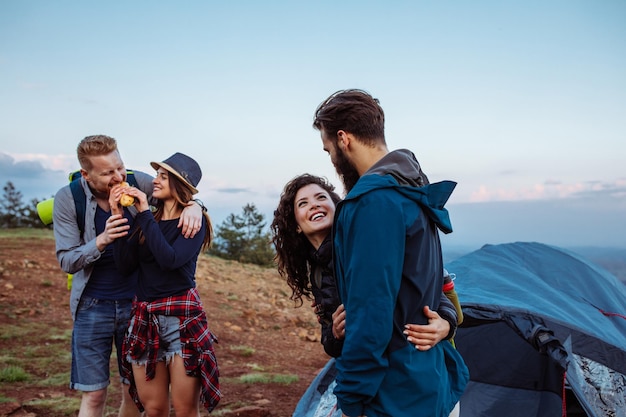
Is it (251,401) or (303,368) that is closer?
(251,401)

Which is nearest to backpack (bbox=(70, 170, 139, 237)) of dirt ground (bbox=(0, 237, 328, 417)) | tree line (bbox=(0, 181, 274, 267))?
dirt ground (bbox=(0, 237, 328, 417))

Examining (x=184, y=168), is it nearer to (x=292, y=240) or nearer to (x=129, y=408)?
(x=292, y=240)

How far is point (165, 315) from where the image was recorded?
3.21 m

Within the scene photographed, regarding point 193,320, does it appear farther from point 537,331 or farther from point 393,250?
point 537,331

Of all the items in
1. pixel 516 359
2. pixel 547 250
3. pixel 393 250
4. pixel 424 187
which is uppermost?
pixel 424 187

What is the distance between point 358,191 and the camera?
1.87m

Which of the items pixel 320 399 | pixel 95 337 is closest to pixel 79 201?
pixel 95 337

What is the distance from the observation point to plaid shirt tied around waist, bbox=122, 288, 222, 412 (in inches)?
125

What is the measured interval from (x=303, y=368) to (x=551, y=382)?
3965 mm

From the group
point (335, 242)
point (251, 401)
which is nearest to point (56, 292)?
point (251, 401)

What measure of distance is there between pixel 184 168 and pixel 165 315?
94cm

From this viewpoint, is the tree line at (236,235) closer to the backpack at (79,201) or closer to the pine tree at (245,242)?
the pine tree at (245,242)

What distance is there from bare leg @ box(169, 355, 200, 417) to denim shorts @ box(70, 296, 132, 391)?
455 mm

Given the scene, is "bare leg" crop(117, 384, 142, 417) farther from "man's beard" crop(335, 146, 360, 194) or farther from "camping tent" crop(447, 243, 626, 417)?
"camping tent" crop(447, 243, 626, 417)
